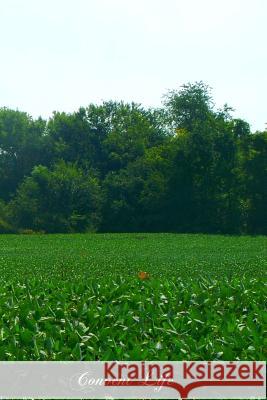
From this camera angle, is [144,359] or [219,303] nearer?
[144,359]

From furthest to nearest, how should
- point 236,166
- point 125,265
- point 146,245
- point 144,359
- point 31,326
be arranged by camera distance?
point 236,166, point 146,245, point 125,265, point 31,326, point 144,359

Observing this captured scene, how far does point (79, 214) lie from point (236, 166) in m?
15.6

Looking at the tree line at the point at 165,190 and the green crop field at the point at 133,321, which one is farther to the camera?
the tree line at the point at 165,190

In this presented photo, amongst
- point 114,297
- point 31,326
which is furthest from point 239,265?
point 31,326

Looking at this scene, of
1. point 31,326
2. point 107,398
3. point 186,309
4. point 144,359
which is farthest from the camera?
point 186,309

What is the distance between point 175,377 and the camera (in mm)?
7156

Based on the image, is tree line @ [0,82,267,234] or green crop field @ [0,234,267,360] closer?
green crop field @ [0,234,267,360]

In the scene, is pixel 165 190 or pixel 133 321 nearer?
pixel 133 321

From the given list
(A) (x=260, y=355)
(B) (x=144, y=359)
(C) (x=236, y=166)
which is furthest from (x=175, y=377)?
(C) (x=236, y=166)

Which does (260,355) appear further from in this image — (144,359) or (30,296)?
(30,296)

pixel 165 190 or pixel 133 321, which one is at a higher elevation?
pixel 165 190

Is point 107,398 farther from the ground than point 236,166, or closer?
closer

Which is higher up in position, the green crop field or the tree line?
the tree line

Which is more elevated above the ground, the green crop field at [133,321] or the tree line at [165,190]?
the tree line at [165,190]
